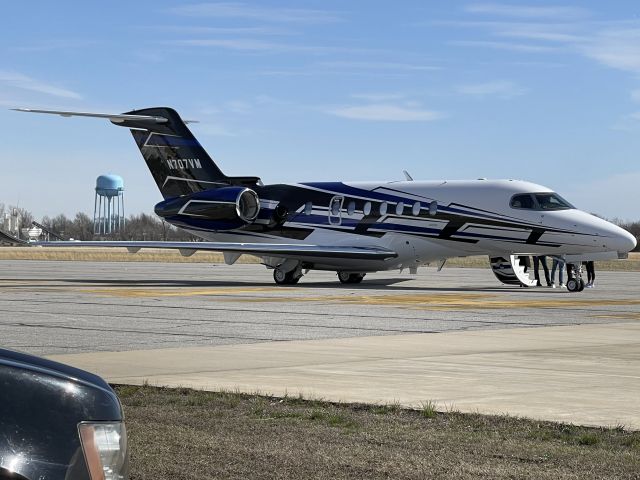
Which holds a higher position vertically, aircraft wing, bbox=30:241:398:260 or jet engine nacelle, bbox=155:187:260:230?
jet engine nacelle, bbox=155:187:260:230

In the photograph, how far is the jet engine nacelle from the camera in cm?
3860

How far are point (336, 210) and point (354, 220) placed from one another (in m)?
0.74

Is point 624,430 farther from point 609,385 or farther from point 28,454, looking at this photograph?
point 28,454

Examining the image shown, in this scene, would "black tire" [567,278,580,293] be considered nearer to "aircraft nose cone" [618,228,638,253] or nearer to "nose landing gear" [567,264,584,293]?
"nose landing gear" [567,264,584,293]

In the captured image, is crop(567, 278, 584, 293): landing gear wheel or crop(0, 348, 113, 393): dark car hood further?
crop(567, 278, 584, 293): landing gear wheel

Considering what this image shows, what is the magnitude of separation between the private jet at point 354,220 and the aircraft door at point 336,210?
0.11 ft

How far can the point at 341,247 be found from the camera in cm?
3675

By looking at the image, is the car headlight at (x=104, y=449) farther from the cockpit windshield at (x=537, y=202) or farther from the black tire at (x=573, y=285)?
the cockpit windshield at (x=537, y=202)

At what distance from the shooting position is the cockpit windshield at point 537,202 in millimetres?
33844

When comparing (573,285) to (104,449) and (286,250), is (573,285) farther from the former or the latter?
(104,449)

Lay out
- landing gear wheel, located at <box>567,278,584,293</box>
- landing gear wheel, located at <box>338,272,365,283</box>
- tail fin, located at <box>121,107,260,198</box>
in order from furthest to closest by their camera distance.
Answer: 1. tail fin, located at <box>121,107,260,198</box>
2. landing gear wheel, located at <box>338,272,365,283</box>
3. landing gear wheel, located at <box>567,278,584,293</box>

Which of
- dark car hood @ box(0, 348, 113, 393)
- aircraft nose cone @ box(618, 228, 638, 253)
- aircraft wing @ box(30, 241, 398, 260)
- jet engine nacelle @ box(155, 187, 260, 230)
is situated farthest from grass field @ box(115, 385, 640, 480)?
jet engine nacelle @ box(155, 187, 260, 230)

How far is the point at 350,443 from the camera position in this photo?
8.34 meters

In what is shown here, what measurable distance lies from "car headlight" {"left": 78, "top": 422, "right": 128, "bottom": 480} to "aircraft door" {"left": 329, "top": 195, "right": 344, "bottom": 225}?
33.4 m
